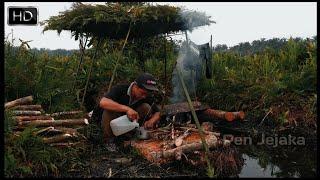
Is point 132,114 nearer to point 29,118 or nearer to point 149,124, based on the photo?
point 149,124

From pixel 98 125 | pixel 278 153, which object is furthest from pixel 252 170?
pixel 98 125

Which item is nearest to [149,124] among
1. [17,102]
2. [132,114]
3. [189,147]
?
[132,114]

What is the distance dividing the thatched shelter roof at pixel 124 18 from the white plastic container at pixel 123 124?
6.42ft

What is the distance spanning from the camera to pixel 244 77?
8.33m

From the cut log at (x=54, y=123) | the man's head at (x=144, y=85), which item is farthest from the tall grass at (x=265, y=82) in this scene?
the cut log at (x=54, y=123)

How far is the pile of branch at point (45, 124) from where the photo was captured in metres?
5.37

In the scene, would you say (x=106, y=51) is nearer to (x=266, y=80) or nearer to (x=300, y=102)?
(x=266, y=80)

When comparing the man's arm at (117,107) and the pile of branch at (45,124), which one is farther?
the man's arm at (117,107)

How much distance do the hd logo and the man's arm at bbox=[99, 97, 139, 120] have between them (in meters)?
2.42

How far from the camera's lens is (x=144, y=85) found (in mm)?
5848

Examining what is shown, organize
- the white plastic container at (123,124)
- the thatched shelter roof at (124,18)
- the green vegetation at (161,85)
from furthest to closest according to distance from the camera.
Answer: the thatched shelter roof at (124,18) < the white plastic container at (123,124) < the green vegetation at (161,85)

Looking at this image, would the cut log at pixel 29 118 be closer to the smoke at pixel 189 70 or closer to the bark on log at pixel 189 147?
the bark on log at pixel 189 147

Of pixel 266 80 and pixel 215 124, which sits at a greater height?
pixel 266 80

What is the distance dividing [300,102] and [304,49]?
211 centimetres
